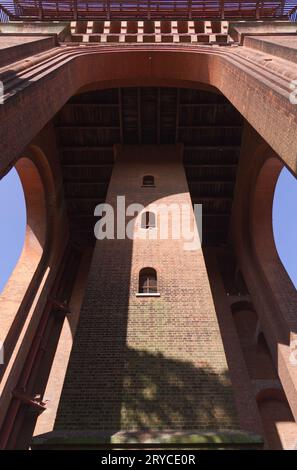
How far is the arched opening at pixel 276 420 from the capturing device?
9.41m

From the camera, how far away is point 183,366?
6039 mm

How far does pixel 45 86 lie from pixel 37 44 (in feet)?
8.27

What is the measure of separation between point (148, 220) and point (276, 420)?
6.37 meters

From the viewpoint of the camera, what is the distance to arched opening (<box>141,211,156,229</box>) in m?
9.79

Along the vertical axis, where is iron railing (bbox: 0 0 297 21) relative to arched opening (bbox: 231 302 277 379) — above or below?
above

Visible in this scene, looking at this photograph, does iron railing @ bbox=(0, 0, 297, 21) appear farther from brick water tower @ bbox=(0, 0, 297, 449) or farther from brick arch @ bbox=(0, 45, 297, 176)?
brick arch @ bbox=(0, 45, 297, 176)

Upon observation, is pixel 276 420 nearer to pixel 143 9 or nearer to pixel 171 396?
pixel 171 396

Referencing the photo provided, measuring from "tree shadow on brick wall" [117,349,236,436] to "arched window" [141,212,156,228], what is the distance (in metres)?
4.14

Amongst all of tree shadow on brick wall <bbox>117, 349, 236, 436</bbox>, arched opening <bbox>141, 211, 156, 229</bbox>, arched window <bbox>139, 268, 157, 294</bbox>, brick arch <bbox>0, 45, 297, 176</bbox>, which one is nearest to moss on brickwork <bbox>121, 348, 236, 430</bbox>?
tree shadow on brick wall <bbox>117, 349, 236, 436</bbox>

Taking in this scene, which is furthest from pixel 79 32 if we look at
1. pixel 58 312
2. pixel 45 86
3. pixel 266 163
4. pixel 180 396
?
pixel 180 396

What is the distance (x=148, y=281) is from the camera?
8.19 metres

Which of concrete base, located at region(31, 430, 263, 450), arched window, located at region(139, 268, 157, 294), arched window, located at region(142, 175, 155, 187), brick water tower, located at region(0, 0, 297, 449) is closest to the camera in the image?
concrete base, located at region(31, 430, 263, 450)

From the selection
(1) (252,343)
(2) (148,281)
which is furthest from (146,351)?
(1) (252,343)

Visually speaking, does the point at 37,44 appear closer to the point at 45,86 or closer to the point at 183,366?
the point at 45,86
